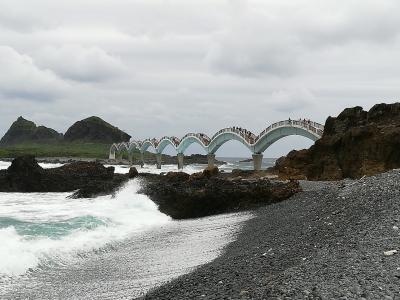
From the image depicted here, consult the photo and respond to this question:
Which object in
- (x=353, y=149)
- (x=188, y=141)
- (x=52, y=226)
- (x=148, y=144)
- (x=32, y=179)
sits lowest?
(x=52, y=226)

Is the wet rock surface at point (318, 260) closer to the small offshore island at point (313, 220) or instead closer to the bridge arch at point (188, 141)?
the small offshore island at point (313, 220)

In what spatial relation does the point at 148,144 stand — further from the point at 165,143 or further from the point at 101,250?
the point at 101,250

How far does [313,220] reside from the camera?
14.6 m

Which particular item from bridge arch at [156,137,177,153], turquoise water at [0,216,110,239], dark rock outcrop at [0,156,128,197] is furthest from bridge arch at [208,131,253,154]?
turquoise water at [0,216,110,239]

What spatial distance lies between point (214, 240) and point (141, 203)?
38.3 feet

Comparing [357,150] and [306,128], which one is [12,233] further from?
[306,128]

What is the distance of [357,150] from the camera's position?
3095 cm

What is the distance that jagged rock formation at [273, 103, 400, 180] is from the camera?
28939mm

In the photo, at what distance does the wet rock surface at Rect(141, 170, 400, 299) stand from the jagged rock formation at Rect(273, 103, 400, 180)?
44.5 feet

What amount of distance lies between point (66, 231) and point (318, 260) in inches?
470

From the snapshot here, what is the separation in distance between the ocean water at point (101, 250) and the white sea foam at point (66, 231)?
3 cm

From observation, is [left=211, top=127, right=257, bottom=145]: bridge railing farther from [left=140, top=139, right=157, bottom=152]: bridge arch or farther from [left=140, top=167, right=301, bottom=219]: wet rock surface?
[left=140, top=139, right=157, bottom=152]: bridge arch

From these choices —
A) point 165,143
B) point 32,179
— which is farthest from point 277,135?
point 165,143

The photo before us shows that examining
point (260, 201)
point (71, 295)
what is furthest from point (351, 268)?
point (260, 201)
